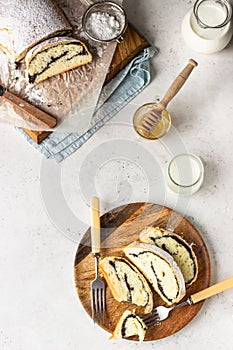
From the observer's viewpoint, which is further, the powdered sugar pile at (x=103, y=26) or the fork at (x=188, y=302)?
the powdered sugar pile at (x=103, y=26)

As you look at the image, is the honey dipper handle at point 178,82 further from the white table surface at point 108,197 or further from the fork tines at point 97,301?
the fork tines at point 97,301

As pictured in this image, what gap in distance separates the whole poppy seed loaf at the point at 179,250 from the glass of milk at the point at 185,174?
0.11 metres

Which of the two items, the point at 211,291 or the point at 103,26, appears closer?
the point at 211,291

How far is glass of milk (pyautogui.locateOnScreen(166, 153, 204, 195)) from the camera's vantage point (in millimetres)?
1667

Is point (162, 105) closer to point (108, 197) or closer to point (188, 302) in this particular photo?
point (108, 197)

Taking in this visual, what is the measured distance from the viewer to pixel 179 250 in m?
1.64

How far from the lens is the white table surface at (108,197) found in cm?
166

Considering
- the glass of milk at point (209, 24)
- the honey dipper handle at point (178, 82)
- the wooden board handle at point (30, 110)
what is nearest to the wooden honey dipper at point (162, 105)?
the honey dipper handle at point (178, 82)

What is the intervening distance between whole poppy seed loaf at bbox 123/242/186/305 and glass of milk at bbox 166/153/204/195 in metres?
0.16

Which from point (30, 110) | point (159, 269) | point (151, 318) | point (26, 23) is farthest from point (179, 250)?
point (26, 23)

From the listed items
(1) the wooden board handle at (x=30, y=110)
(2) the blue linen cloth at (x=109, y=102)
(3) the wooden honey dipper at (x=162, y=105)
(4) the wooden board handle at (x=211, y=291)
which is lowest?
(4) the wooden board handle at (x=211, y=291)

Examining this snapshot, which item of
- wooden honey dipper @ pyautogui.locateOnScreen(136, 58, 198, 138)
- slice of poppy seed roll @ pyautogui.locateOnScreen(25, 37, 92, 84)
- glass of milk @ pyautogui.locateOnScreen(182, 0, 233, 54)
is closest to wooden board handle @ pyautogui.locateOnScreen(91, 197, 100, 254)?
wooden honey dipper @ pyautogui.locateOnScreen(136, 58, 198, 138)

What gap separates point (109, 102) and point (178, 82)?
18 cm

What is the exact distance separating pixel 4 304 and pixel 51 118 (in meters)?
0.44
